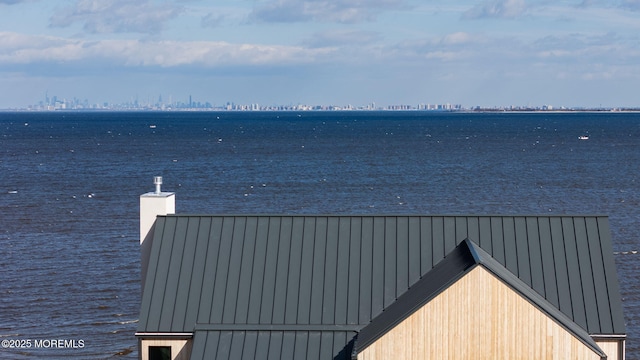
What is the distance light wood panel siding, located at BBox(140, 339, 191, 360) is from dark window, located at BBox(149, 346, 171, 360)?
0.18 ft

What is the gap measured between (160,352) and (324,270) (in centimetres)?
318

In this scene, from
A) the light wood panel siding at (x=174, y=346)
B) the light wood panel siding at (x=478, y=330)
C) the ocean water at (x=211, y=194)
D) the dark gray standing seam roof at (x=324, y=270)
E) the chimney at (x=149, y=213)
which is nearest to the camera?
the light wood panel siding at (x=478, y=330)

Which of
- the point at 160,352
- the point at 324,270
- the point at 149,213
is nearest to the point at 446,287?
the point at 324,270

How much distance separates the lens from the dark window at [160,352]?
1806 cm

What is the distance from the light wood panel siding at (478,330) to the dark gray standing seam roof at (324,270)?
1.57 m

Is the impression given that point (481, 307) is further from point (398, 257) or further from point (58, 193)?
point (58, 193)

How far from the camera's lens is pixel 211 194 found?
75.6 m

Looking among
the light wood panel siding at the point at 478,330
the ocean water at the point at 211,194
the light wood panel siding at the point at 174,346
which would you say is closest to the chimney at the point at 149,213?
the light wood panel siding at the point at 174,346

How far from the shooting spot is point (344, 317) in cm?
1800

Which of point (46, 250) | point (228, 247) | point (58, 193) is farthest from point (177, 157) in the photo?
point (228, 247)

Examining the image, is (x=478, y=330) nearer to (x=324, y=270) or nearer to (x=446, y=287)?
(x=446, y=287)

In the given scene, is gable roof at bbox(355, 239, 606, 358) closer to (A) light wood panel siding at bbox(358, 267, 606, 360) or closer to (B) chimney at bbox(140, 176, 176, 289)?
(A) light wood panel siding at bbox(358, 267, 606, 360)

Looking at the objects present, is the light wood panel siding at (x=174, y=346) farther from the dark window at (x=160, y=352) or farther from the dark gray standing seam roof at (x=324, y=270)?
the dark gray standing seam roof at (x=324, y=270)

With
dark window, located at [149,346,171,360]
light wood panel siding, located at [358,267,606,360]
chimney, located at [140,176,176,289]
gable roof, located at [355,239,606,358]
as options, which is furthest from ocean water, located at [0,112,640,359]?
light wood panel siding, located at [358,267,606,360]
